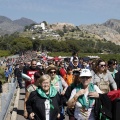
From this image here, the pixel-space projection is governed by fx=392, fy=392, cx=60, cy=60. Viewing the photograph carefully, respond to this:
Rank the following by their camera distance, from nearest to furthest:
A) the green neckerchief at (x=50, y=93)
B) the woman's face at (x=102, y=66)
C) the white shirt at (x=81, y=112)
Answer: the white shirt at (x=81, y=112), the green neckerchief at (x=50, y=93), the woman's face at (x=102, y=66)

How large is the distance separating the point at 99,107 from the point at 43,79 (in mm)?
1449

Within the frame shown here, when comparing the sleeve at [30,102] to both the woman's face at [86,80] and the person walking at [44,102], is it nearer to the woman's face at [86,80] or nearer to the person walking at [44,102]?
the person walking at [44,102]

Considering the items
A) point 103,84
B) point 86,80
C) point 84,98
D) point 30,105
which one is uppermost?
point 86,80

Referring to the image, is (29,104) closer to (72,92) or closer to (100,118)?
(72,92)

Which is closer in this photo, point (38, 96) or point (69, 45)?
point (38, 96)

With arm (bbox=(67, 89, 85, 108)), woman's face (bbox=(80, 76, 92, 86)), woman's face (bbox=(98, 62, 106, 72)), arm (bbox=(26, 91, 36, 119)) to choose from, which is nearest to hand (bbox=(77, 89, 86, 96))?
arm (bbox=(67, 89, 85, 108))

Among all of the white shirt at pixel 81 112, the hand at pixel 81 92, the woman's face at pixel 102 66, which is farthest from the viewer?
the woman's face at pixel 102 66

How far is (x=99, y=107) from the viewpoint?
14.3 feet

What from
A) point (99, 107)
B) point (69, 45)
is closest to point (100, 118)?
point (99, 107)

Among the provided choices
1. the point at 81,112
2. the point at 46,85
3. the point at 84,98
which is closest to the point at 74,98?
the point at 84,98

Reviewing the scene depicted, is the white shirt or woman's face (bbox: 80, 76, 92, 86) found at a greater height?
woman's face (bbox: 80, 76, 92, 86)

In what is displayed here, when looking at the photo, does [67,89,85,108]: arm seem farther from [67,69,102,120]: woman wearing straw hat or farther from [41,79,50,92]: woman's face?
[41,79,50,92]: woman's face

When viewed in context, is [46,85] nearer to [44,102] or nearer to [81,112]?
[44,102]

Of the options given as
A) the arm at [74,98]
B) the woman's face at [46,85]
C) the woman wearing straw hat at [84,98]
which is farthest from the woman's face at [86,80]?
the woman's face at [46,85]
